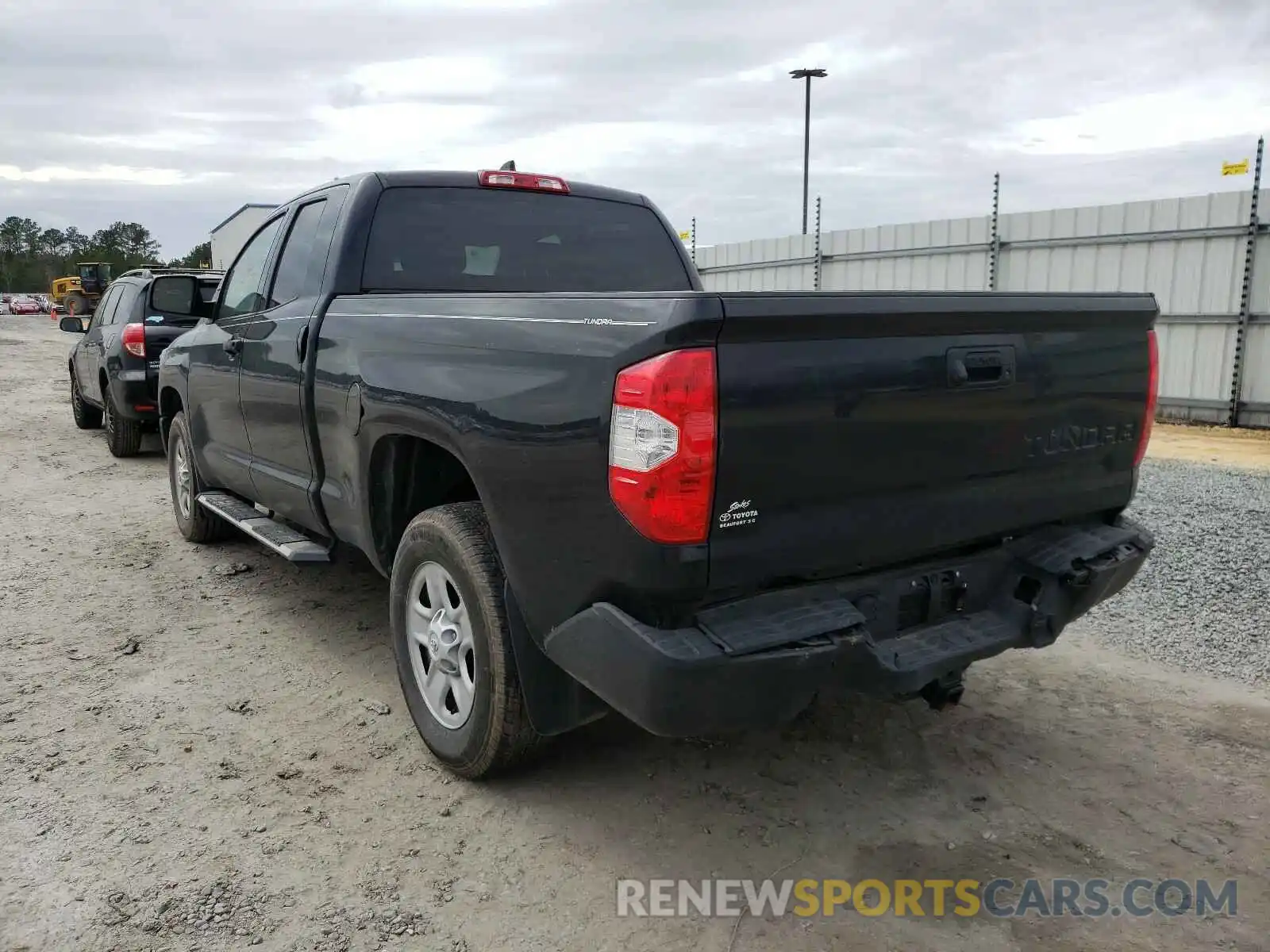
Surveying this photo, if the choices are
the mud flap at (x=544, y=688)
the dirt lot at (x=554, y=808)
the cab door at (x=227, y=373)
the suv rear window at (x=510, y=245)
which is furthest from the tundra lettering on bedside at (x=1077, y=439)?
the cab door at (x=227, y=373)

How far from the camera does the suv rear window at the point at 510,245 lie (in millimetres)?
4043

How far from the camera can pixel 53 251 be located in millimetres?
104000

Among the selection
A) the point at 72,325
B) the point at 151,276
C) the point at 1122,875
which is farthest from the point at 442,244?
the point at 72,325

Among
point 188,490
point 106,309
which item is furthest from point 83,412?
point 188,490

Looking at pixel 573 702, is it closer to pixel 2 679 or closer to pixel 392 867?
pixel 392 867

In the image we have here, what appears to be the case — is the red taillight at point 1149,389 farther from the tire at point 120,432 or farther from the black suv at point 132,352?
the tire at point 120,432

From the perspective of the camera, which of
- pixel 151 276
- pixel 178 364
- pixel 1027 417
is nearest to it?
pixel 1027 417

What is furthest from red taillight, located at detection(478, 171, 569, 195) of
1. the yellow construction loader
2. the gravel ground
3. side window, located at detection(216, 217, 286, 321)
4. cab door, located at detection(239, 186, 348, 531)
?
the yellow construction loader

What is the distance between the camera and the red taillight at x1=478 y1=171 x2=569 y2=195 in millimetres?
4324

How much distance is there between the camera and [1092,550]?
10.3 ft

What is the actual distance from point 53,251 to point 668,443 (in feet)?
398

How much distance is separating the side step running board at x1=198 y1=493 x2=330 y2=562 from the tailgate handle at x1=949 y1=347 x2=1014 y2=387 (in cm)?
268

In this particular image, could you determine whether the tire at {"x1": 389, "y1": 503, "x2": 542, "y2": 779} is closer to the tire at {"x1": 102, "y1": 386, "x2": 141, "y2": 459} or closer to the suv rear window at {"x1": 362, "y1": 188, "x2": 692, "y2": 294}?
the suv rear window at {"x1": 362, "y1": 188, "x2": 692, "y2": 294}

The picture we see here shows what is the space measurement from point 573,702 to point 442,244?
7.05 feet
